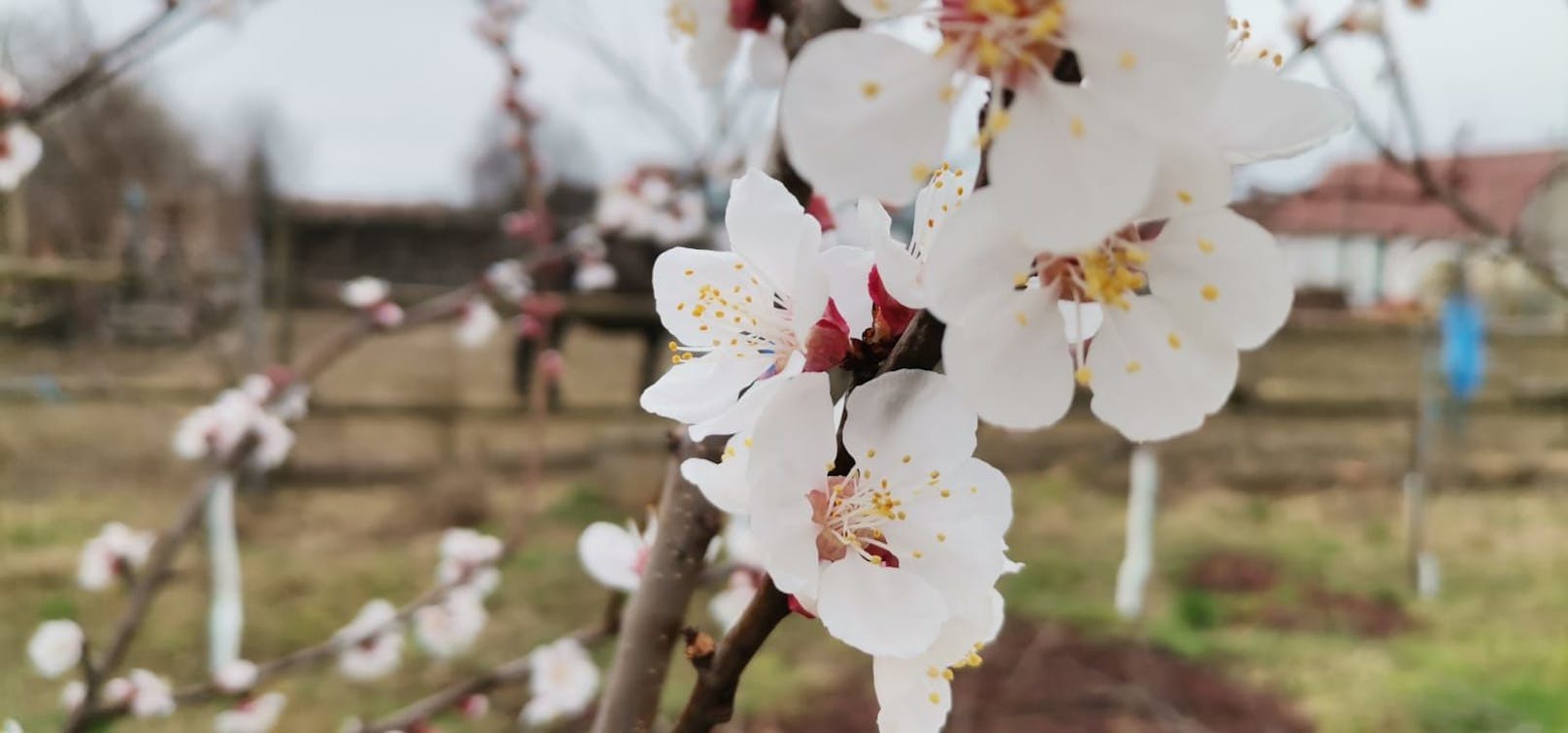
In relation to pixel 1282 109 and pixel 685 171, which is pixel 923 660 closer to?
pixel 1282 109

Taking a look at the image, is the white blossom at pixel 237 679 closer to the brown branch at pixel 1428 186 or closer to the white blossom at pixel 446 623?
the white blossom at pixel 446 623

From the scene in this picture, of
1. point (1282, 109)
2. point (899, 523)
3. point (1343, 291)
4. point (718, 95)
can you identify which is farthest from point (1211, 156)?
point (1343, 291)

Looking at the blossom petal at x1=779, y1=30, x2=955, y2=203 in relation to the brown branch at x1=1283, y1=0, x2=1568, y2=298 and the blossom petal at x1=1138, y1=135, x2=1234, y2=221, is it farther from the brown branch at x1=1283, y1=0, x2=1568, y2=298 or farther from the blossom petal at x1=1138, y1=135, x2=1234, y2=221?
the brown branch at x1=1283, y1=0, x2=1568, y2=298

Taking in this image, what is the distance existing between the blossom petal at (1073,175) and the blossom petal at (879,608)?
0.13m

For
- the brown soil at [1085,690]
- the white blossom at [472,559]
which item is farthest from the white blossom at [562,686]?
the brown soil at [1085,690]

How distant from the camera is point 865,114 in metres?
0.26

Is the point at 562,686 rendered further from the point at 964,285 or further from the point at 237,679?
the point at 964,285

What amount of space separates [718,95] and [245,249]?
1880 mm

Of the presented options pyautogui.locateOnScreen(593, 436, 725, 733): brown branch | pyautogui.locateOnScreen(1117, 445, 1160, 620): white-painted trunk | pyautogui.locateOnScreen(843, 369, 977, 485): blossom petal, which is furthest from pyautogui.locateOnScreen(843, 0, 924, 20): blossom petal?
pyautogui.locateOnScreen(1117, 445, 1160, 620): white-painted trunk

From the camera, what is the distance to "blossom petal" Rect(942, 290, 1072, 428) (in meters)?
0.26

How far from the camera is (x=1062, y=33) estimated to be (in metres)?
0.25

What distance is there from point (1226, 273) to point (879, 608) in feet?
0.47

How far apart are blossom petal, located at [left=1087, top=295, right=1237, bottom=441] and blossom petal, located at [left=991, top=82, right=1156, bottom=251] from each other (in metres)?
0.06

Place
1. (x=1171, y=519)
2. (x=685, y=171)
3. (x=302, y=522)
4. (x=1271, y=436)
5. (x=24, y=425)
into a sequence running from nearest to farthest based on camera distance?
(x=685, y=171) → (x=302, y=522) → (x=1171, y=519) → (x=24, y=425) → (x=1271, y=436)
